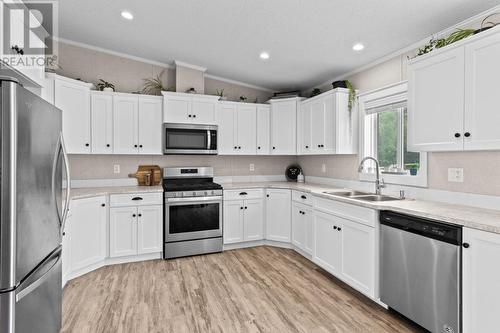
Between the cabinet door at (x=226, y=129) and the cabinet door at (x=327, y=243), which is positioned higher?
the cabinet door at (x=226, y=129)

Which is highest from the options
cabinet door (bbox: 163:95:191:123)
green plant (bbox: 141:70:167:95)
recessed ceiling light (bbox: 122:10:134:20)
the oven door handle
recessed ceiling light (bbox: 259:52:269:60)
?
recessed ceiling light (bbox: 122:10:134:20)

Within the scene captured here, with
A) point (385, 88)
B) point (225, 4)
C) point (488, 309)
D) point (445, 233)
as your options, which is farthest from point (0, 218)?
point (385, 88)

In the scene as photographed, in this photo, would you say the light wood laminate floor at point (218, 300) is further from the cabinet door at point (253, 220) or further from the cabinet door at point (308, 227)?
the cabinet door at point (253, 220)

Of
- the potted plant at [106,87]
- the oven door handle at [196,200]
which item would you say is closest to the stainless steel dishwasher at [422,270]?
the oven door handle at [196,200]

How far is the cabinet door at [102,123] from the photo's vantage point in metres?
3.49

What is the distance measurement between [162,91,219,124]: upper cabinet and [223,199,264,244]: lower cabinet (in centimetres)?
131

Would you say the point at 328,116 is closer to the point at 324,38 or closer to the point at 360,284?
the point at 324,38

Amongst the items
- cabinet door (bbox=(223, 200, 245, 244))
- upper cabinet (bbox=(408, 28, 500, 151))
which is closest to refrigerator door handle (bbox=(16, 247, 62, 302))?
cabinet door (bbox=(223, 200, 245, 244))

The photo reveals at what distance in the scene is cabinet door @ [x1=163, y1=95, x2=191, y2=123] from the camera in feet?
12.5

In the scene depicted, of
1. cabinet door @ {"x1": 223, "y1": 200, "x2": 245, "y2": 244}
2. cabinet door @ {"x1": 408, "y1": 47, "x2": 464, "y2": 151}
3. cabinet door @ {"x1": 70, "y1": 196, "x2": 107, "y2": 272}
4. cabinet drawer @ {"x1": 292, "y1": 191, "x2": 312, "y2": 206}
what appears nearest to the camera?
cabinet door @ {"x1": 408, "y1": 47, "x2": 464, "y2": 151}

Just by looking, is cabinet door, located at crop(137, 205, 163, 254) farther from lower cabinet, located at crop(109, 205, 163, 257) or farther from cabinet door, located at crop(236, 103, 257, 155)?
cabinet door, located at crop(236, 103, 257, 155)

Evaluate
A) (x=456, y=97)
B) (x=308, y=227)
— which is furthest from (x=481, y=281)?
(x=308, y=227)

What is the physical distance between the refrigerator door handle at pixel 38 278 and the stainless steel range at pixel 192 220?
175cm

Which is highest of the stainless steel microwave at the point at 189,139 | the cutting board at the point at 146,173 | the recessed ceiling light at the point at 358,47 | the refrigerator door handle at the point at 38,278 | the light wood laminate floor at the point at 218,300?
the recessed ceiling light at the point at 358,47
